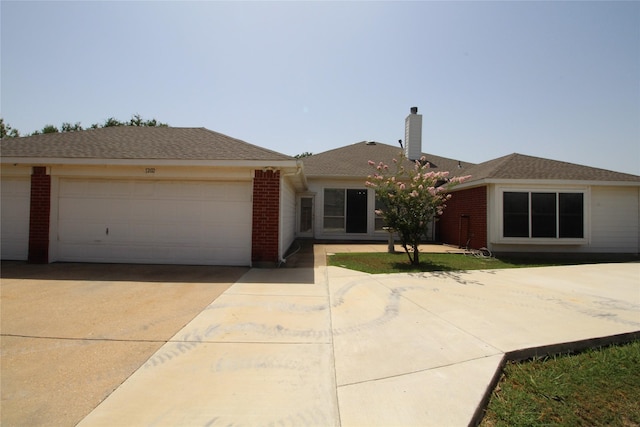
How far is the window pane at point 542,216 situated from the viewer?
1105cm

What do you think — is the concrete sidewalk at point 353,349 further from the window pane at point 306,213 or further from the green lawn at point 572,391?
the window pane at point 306,213

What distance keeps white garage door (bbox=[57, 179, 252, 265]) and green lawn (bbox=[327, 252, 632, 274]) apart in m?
2.99

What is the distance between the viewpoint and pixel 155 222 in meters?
8.46

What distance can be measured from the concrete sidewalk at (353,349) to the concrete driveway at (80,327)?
26 cm

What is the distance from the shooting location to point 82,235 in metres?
8.52

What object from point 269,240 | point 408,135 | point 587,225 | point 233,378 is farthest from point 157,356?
point 408,135

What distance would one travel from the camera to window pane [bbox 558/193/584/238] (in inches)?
439

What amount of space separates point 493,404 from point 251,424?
76.7 inches

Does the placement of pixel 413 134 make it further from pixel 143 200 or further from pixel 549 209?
pixel 143 200

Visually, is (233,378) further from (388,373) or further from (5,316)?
(5,316)

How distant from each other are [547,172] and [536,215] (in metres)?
1.74

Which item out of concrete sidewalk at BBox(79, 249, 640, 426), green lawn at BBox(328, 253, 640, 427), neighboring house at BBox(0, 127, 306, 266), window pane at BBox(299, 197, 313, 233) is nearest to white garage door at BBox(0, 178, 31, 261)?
neighboring house at BBox(0, 127, 306, 266)

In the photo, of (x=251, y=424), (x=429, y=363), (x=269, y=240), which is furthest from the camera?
(x=269, y=240)

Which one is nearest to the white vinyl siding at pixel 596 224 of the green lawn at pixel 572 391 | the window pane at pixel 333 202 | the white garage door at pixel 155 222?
the window pane at pixel 333 202
